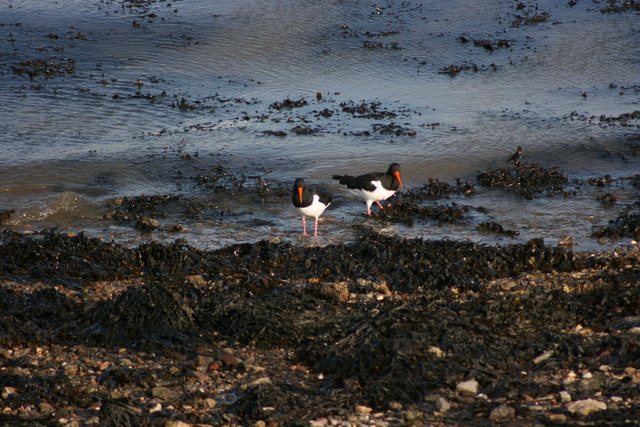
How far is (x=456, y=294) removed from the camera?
8.34 m

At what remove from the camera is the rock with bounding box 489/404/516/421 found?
18.2 ft

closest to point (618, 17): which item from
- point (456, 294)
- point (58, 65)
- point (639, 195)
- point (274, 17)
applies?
point (274, 17)

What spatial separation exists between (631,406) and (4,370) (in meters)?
5.08

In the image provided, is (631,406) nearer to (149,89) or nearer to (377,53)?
(149,89)

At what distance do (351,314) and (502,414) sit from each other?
227 centimetres

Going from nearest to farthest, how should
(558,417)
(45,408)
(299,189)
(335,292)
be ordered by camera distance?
(558,417)
(45,408)
(335,292)
(299,189)

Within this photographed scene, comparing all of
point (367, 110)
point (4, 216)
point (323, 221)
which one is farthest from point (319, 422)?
point (367, 110)

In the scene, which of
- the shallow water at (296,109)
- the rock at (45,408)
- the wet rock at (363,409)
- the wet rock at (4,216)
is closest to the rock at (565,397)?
the wet rock at (363,409)

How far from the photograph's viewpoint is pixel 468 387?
19.7ft

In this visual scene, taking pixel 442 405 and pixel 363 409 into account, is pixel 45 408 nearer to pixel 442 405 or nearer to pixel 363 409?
pixel 363 409

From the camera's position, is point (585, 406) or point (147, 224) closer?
point (585, 406)

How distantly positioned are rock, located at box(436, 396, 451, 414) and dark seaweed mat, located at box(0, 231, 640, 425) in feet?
0.64

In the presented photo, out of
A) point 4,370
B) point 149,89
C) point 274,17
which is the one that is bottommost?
point 4,370

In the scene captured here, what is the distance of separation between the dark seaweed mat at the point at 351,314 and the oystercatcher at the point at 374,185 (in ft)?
5.71
